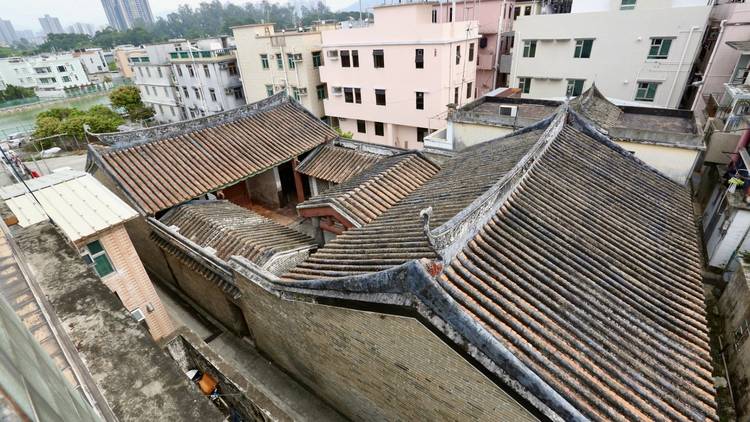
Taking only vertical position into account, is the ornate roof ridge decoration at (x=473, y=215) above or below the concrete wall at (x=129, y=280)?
above

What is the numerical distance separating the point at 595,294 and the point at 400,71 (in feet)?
83.6

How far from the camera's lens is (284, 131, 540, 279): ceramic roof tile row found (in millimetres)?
8148

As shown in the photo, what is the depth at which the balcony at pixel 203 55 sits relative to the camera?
42031mm

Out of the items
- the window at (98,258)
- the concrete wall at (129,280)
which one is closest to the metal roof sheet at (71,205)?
the concrete wall at (129,280)

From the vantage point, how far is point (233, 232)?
14.3m

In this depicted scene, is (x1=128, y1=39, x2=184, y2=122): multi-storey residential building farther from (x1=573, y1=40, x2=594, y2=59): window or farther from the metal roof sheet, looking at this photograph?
(x1=573, y1=40, x2=594, y2=59): window

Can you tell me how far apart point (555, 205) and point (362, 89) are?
25592mm

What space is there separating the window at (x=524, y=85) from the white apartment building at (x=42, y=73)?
89.6 metres

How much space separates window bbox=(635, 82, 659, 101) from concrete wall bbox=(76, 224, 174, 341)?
3253cm

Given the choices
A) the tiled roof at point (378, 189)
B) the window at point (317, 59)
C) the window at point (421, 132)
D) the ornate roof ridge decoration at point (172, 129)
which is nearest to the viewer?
the tiled roof at point (378, 189)

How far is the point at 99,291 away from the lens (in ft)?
21.4

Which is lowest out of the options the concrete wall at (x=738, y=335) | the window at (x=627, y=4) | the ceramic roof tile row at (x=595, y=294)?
the concrete wall at (x=738, y=335)

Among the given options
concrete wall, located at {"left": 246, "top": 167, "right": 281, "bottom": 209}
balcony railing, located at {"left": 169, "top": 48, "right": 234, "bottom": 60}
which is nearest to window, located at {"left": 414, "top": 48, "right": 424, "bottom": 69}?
concrete wall, located at {"left": 246, "top": 167, "right": 281, "bottom": 209}

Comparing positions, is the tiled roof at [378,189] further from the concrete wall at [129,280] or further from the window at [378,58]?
the window at [378,58]
